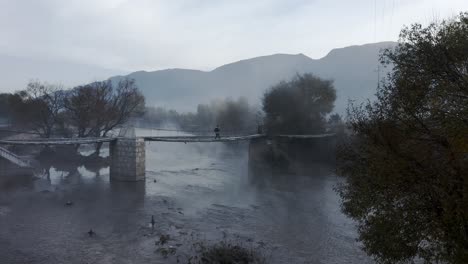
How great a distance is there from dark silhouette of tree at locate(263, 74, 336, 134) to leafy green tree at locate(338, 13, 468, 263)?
40667 mm

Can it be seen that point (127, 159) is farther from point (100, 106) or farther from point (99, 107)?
point (100, 106)

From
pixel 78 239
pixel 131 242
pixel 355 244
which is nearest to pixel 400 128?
pixel 355 244

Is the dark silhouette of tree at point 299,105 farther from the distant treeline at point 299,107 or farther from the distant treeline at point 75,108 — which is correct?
the distant treeline at point 75,108

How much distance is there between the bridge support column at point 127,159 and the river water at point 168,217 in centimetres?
114

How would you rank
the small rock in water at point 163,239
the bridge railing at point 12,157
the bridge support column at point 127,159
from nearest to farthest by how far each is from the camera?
the small rock in water at point 163,239 → the bridge support column at point 127,159 → the bridge railing at point 12,157

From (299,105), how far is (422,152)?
42747mm

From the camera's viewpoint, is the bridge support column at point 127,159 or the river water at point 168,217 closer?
the river water at point 168,217

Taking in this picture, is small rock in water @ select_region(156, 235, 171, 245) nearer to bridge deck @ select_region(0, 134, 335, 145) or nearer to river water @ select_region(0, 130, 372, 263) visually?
river water @ select_region(0, 130, 372, 263)

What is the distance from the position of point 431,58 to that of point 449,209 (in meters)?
3.79

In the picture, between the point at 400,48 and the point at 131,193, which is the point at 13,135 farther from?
the point at 400,48

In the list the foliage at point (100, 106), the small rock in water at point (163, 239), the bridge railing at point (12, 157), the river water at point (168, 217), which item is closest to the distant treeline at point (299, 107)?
the river water at point (168, 217)

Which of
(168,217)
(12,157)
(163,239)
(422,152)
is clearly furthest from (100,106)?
(422,152)

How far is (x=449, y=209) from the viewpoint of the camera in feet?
25.8

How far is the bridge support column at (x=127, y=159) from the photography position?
107 feet
